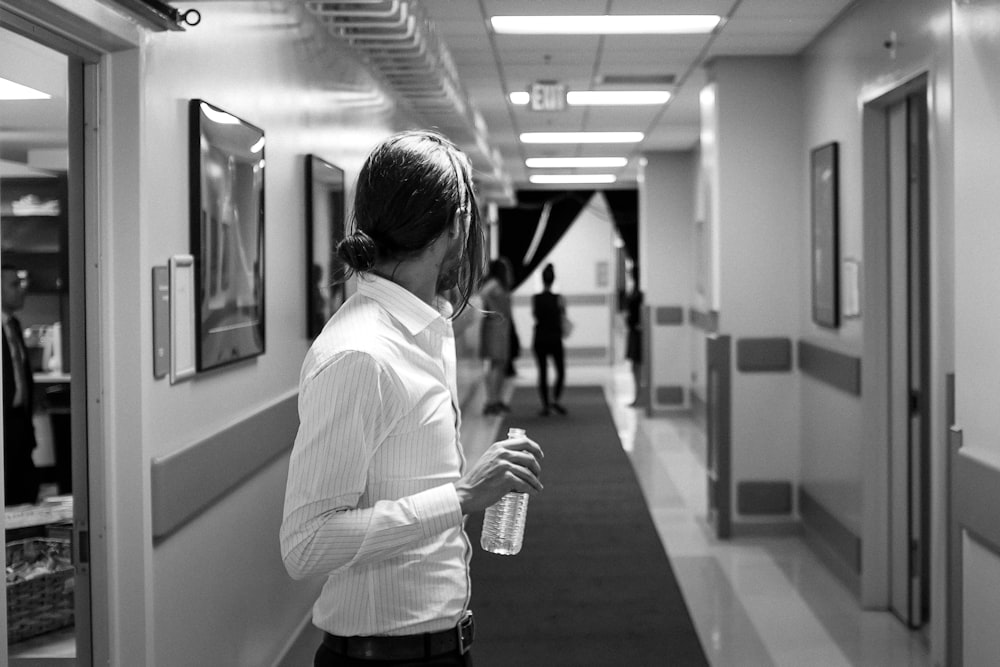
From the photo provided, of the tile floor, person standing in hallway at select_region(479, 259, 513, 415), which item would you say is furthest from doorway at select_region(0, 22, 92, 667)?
person standing in hallway at select_region(479, 259, 513, 415)

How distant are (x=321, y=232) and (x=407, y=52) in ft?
3.45

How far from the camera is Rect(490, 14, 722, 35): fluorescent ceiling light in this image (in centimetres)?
577

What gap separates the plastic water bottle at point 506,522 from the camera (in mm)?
1716

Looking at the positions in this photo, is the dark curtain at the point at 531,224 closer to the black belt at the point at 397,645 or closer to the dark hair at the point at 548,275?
the dark hair at the point at 548,275

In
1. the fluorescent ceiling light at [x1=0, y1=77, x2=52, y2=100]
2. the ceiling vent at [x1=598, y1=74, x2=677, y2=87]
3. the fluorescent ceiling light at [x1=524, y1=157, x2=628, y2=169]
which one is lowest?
the fluorescent ceiling light at [x1=0, y1=77, x2=52, y2=100]

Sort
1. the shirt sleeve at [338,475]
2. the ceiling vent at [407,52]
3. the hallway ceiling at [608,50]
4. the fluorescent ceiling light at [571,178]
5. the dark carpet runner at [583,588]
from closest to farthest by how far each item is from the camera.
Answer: the shirt sleeve at [338,475] < the ceiling vent at [407,52] < the dark carpet runner at [583,588] < the hallway ceiling at [608,50] < the fluorescent ceiling light at [571,178]

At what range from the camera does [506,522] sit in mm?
1722

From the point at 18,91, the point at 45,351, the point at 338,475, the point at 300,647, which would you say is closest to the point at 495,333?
the point at 45,351

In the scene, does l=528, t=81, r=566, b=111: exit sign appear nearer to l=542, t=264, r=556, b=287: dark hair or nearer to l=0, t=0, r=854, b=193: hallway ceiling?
l=0, t=0, r=854, b=193: hallway ceiling

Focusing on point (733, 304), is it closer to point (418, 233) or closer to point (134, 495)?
point (134, 495)

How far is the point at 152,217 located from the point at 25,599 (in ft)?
6.29

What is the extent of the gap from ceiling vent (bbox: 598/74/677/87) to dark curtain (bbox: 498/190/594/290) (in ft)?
35.7

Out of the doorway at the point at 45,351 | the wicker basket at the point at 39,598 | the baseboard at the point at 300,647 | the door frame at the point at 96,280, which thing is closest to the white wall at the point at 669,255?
the doorway at the point at 45,351

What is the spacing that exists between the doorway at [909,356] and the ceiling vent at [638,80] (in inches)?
102
